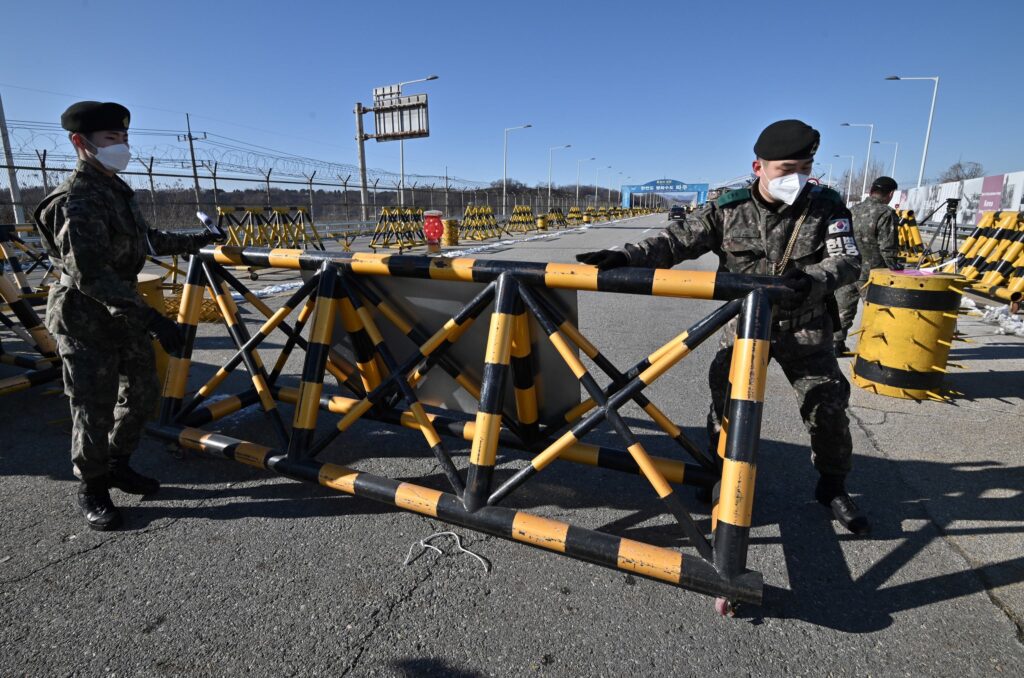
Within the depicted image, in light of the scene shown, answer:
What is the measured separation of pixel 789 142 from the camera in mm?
2531

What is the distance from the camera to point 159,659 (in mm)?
1901

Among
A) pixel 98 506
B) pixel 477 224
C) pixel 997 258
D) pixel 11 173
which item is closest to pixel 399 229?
pixel 477 224

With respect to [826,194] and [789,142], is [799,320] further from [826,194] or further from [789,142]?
[789,142]

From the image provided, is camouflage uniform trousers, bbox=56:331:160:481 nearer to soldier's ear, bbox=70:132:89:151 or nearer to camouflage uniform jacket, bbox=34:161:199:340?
camouflage uniform jacket, bbox=34:161:199:340

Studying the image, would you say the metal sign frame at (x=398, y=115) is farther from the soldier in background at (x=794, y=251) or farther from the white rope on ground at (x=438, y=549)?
the white rope on ground at (x=438, y=549)

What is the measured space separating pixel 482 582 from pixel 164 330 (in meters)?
1.87

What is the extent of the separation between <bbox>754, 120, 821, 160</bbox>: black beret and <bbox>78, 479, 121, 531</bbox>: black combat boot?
3.52m

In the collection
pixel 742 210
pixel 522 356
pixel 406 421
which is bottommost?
pixel 406 421

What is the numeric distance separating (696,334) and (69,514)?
3.13 m

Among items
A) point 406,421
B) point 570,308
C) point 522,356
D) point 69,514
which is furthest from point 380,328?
point 69,514

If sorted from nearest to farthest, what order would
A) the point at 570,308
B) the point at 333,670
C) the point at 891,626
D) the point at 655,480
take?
the point at 333,670
the point at 891,626
the point at 655,480
the point at 570,308

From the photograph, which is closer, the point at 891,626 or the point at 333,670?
the point at 333,670

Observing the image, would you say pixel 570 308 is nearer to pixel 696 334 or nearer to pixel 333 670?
pixel 696 334

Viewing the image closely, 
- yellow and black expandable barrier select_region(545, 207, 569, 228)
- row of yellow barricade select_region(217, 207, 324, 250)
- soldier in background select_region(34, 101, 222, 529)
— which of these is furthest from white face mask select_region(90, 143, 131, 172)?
yellow and black expandable barrier select_region(545, 207, 569, 228)
